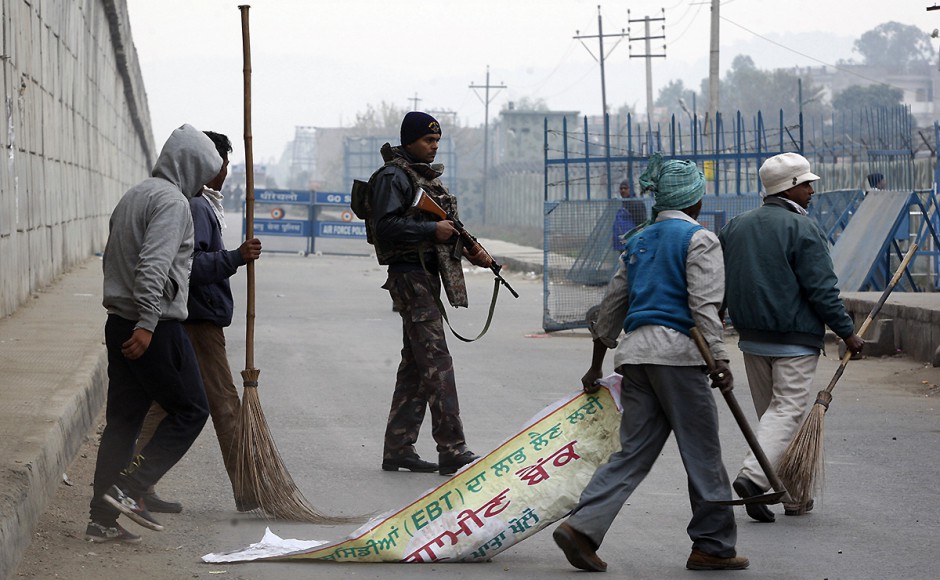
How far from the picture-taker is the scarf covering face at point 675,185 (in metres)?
4.99

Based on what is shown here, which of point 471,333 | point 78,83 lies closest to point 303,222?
point 78,83

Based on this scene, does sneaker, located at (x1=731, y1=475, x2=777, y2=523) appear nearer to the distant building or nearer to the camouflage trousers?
the camouflage trousers

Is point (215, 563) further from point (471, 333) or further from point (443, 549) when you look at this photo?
point (471, 333)

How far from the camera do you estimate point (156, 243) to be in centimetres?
500

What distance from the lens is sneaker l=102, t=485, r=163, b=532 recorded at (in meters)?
5.13

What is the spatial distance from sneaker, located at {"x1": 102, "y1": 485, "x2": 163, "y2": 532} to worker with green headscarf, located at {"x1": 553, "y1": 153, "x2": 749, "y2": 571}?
171 cm

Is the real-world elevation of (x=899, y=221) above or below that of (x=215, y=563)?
above

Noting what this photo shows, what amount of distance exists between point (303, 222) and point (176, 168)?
29963 millimetres

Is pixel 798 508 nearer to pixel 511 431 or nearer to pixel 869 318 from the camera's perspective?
pixel 869 318

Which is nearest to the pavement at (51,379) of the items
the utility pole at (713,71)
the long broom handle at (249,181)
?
the long broom handle at (249,181)

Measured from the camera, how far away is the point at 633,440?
491 centimetres

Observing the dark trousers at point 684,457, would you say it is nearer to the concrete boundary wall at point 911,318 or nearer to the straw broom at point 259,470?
the straw broom at point 259,470

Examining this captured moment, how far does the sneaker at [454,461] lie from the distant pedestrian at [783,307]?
1.54 meters

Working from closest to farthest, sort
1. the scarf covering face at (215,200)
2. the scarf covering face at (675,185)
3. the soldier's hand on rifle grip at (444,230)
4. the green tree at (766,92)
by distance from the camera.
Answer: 1. the scarf covering face at (675,185)
2. the scarf covering face at (215,200)
3. the soldier's hand on rifle grip at (444,230)
4. the green tree at (766,92)
